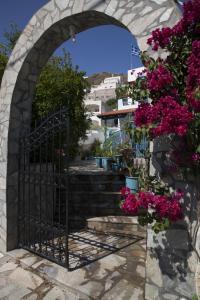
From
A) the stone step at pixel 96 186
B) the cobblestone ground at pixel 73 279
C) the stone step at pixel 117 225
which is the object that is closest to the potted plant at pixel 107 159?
the stone step at pixel 96 186

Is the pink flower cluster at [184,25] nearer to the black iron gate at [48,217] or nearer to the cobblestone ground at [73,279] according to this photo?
the black iron gate at [48,217]

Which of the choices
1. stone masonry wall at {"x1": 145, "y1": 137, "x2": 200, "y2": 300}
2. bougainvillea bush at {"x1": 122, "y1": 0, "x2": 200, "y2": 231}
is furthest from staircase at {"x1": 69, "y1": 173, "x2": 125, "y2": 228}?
bougainvillea bush at {"x1": 122, "y1": 0, "x2": 200, "y2": 231}

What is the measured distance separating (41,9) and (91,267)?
411 centimetres

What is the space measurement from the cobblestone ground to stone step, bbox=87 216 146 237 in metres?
1.06

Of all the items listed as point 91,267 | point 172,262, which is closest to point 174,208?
point 172,262

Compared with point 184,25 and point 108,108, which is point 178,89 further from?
point 108,108

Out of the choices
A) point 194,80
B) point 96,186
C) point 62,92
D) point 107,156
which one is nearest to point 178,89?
point 194,80

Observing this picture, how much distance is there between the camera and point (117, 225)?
251 inches

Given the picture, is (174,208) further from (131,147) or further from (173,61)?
(131,147)

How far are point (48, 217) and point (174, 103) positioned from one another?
4.13 metres

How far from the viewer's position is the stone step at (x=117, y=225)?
6266mm

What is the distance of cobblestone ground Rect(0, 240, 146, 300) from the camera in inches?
156

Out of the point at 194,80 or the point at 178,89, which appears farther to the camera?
the point at 178,89

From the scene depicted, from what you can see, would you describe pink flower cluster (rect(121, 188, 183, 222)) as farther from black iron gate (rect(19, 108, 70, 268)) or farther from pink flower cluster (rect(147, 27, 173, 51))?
black iron gate (rect(19, 108, 70, 268))
